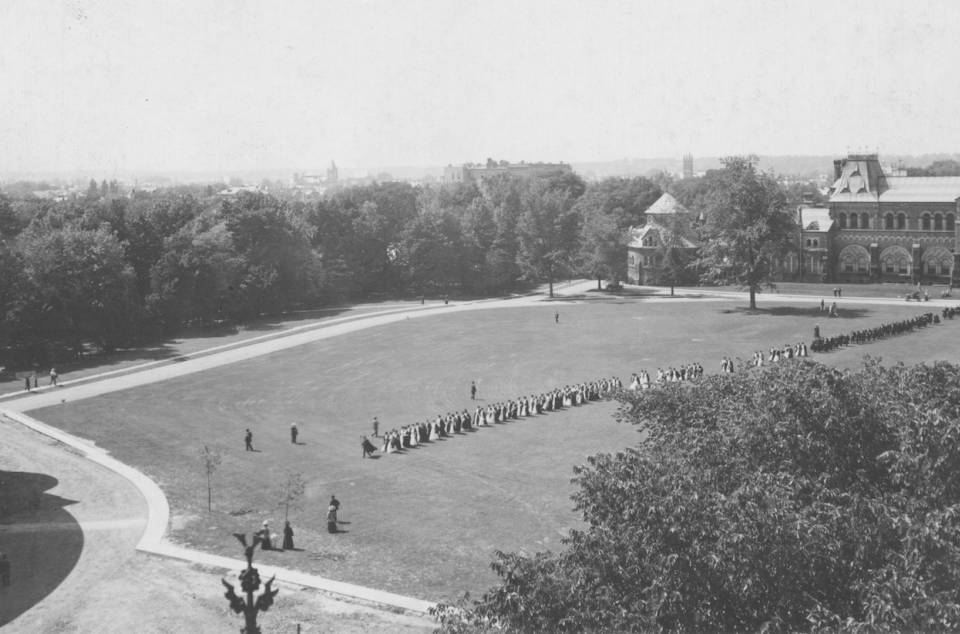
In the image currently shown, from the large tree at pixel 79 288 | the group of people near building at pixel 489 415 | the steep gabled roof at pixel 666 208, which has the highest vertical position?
the steep gabled roof at pixel 666 208

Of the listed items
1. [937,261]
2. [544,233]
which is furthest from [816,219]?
[544,233]

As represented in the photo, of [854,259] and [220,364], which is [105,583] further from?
[854,259]

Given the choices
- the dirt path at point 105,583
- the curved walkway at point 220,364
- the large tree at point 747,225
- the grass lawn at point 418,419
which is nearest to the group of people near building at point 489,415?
the grass lawn at point 418,419

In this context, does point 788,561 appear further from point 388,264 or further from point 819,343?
point 388,264

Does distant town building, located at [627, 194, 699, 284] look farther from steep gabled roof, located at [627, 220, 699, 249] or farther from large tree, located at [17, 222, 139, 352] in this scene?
large tree, located at [17, 222, 139, 352]

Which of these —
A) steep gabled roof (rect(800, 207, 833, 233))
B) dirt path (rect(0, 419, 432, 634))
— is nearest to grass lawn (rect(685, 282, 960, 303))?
Result: steep gabled roof (rect(800, 207, 833, 233))

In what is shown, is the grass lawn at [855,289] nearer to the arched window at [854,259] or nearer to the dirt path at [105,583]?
the arched window at [854,259]

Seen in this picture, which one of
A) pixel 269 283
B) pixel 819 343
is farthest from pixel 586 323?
pixel 269 283
